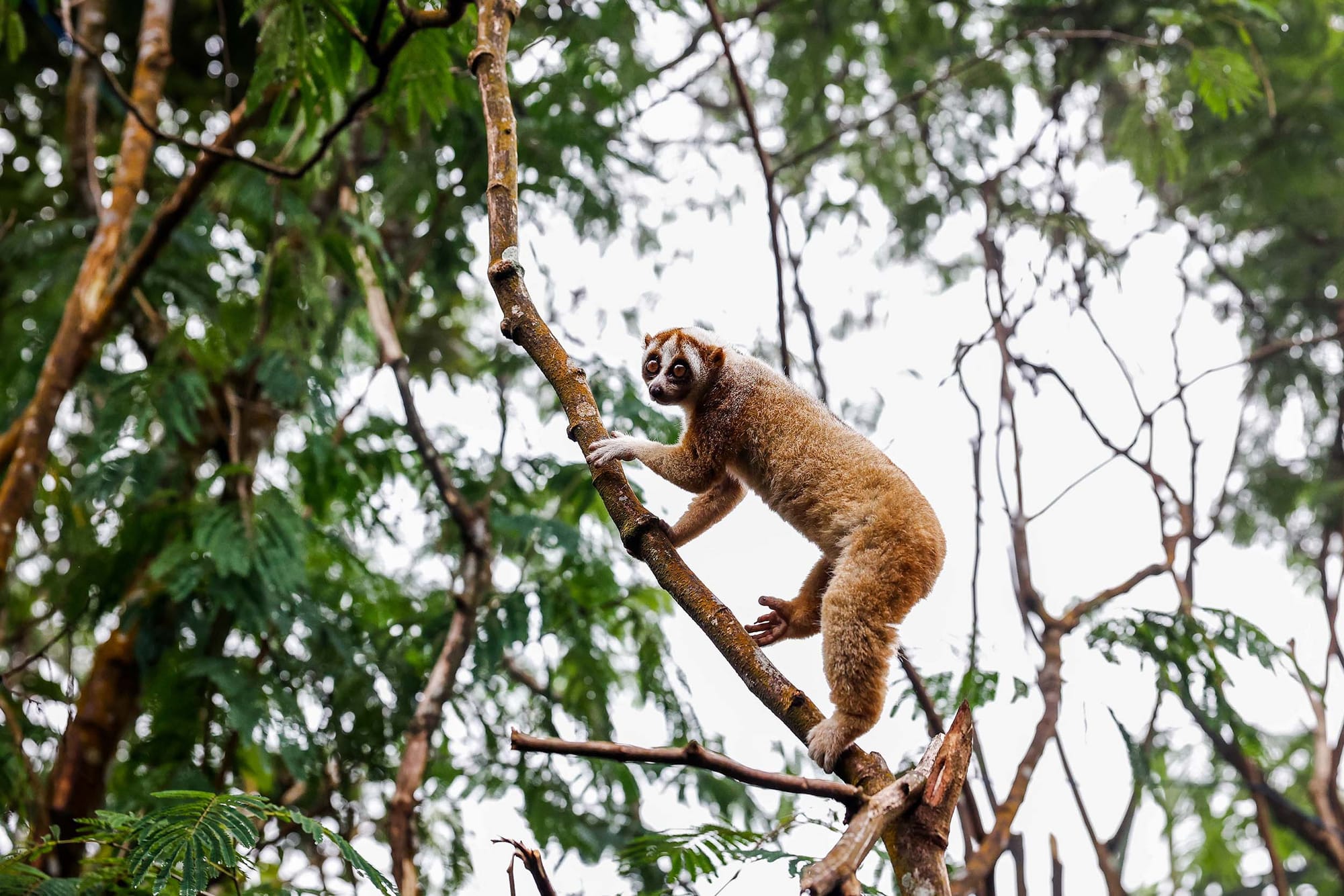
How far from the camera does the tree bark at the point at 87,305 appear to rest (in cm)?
540

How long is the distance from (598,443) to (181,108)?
781cm

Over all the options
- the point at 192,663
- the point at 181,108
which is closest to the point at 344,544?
the point at 192,663

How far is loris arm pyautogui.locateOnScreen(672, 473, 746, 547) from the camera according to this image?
14.1ft

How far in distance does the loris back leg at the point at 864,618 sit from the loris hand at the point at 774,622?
43 centimetres

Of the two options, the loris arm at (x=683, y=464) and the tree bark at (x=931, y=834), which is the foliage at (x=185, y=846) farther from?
the loris arm at (x=683, y=464)

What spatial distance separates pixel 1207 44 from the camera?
7.04 m

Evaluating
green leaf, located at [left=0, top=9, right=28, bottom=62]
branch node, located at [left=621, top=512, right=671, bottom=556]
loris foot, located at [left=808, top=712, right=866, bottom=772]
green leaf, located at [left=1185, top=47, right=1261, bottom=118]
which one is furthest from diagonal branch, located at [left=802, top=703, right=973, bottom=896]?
green leaf, located at [left=0, top=9, right=28, bottom=62]

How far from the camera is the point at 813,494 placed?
430cm

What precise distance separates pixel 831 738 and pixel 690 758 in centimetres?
115

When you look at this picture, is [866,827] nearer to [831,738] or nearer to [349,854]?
[831,738]

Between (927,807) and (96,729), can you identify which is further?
(96,729)

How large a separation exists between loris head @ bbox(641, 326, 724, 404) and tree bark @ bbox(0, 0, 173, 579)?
3109mm

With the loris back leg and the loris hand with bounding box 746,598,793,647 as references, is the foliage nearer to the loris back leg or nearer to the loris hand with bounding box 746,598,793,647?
the loris back leg

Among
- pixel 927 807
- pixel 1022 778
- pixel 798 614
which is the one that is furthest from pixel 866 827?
pixel 1022 778
